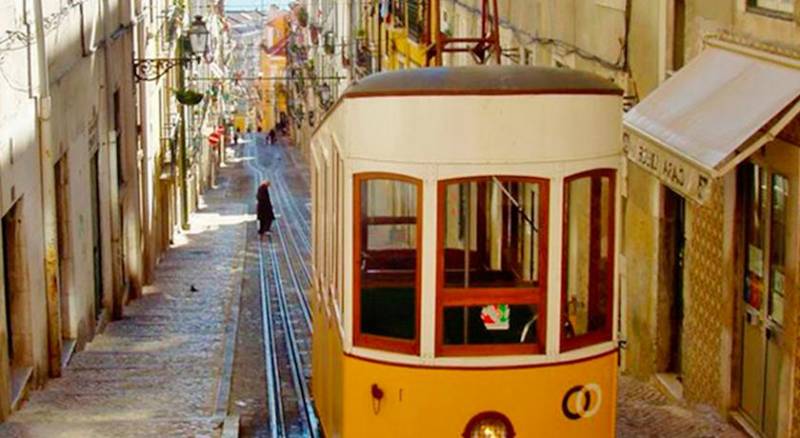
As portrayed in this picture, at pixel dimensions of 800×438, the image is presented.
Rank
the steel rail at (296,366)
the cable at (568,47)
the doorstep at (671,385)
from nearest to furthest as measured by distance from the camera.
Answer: the doorstep at (671,385), the steel rail at (296,366), the cable at (568,47)

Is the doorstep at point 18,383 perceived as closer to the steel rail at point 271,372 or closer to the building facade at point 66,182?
the building facade at point 66,182

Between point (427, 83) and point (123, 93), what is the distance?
46.4 ft

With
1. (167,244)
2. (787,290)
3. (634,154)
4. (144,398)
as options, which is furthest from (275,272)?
(787,290)

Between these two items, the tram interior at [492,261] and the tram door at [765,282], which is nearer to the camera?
the tram interior at [492,261]

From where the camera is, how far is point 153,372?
1498 centimetres

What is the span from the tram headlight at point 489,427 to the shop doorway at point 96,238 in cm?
1078

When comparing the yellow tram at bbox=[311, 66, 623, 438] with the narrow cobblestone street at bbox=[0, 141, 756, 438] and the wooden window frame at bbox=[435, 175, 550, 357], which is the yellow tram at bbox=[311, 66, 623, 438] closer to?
the wooden window frame at bbox=[435, 175, 550, 357]

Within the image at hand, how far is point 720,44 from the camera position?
37.0ft

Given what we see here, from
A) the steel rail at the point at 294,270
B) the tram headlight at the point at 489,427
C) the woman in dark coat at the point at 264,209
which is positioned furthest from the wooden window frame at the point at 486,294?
the woman in dark coat at the point at 264,209

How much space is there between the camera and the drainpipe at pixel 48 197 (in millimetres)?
13734

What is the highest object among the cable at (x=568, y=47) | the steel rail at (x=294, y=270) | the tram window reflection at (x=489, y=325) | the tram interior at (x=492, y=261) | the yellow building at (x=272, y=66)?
the cable at (x=568, y=47)

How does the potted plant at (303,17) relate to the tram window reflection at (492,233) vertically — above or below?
below

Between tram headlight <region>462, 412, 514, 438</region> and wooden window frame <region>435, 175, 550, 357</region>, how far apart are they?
358mm

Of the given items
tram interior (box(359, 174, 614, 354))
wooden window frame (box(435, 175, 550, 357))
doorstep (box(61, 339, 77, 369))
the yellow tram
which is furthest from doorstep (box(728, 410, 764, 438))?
doorstep (box(61, 339, 77, 369))
